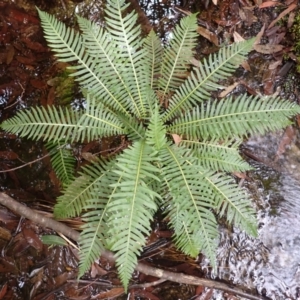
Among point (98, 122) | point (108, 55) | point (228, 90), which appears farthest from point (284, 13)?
point (98, 122)

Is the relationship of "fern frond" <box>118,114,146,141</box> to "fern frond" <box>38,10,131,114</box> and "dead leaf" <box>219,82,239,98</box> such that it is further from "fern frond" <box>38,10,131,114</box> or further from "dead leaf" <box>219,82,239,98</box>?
"dead leaf" <box>219,82,239,98</box>

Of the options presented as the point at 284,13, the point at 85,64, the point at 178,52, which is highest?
the point at 284,13

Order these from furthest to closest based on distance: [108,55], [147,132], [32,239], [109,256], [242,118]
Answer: [32,239]
[109,256]
[108,55]
[242,118]
[147,132]

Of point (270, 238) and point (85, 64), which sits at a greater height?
point (85, 64)

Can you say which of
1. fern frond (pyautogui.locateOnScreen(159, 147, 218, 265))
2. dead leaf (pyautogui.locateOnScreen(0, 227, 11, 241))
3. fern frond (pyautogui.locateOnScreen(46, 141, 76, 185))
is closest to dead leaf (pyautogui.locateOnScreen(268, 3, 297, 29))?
fern frond (pyautogui.locateOnScreen(159, 147, 218, 265))

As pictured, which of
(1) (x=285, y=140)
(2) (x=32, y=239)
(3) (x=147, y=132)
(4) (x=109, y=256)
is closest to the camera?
(3) (x=147, y=132)

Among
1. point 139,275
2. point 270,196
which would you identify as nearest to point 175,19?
point 270,196

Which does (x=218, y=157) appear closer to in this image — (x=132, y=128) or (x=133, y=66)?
(x=132, y=128)
